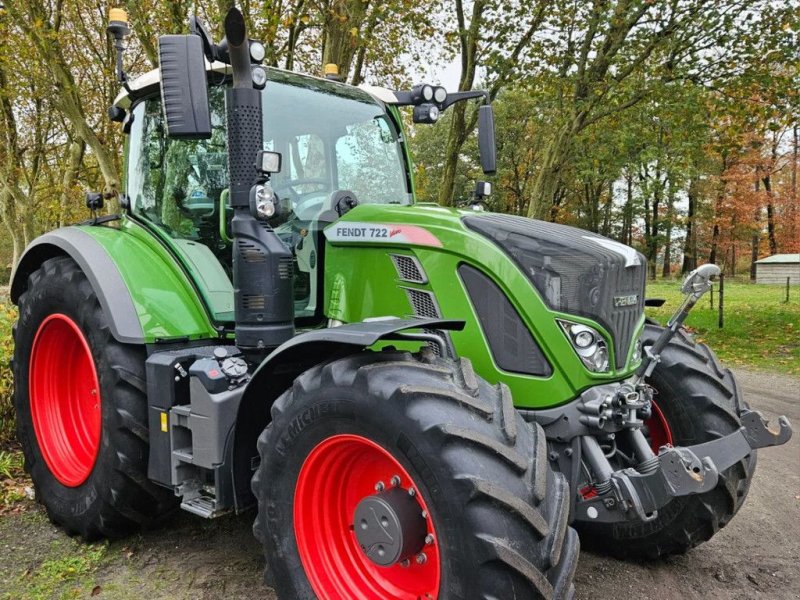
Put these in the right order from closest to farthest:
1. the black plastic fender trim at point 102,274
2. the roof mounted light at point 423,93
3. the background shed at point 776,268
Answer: the black plastic fender trim at point 102,274, the roof mounted light at point 423,93, the background shed at point 776,268

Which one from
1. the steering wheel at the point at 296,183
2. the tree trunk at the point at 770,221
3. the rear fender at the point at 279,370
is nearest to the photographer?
the rear fender at the point at 279,370

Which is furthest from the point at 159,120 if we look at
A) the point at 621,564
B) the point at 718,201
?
the point at 718,201

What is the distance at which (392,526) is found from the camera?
2350mm

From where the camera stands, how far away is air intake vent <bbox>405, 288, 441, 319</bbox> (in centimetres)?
290

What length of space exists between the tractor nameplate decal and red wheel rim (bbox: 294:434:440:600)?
959 mm

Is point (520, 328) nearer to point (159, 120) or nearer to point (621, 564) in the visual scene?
point (621, 564)

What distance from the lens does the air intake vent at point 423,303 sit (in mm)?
2900

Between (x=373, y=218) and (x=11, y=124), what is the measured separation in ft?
67.7

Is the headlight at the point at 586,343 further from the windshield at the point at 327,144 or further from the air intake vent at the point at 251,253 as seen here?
the windshield at the point at 327,144

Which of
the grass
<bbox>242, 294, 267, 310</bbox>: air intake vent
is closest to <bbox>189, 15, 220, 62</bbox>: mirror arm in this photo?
<bbox>242, 294, 267, 310</bbox>: air intake vent

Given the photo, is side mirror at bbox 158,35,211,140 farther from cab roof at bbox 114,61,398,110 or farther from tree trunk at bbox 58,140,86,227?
tree trunk at bbox 58,140,86,227

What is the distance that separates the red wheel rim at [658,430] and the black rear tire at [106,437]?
264cm

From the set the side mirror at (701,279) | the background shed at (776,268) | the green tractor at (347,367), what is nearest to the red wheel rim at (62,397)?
the green tractor at (347,367)

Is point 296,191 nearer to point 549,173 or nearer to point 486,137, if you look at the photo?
point 486,137
